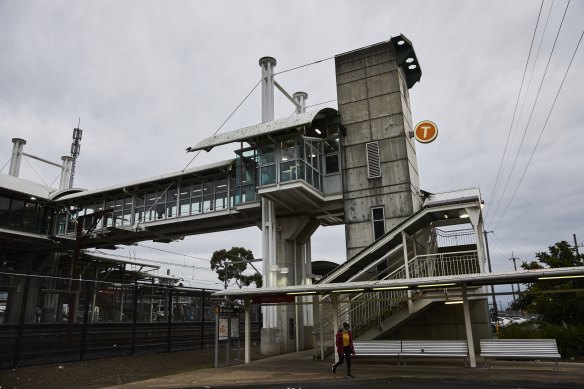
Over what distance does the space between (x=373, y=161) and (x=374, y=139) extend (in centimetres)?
122

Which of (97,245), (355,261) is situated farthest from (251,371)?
(97,245)

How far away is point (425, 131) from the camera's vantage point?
2223 cm

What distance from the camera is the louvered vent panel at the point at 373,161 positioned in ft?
74.1

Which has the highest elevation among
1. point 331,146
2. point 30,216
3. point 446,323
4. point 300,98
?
point 300,98

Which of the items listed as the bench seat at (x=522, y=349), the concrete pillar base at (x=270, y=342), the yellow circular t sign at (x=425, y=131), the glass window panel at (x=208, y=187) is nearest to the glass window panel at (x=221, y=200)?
the glass window panel at (x=208, y=187)

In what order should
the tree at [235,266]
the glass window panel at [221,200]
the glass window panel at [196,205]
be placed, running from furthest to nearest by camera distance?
the tree at [235,266] < the glass window panel at [196,205] < the glass window panel at [221,200]

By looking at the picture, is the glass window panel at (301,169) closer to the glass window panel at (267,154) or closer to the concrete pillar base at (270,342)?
the glass window panel at (267,154)

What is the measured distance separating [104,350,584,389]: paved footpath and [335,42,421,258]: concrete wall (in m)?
8.43

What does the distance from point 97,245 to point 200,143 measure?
1596 centimetres

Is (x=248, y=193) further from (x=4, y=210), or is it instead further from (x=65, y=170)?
(x=65, y=170)

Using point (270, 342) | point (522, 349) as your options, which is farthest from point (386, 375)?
point (270, 342)

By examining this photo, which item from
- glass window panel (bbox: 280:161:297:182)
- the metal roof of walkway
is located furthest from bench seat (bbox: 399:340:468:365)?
glass window panel (bbox: 280:161:297:182)

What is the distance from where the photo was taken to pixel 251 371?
47.0 feet

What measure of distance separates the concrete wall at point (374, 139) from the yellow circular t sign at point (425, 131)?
0.63m
